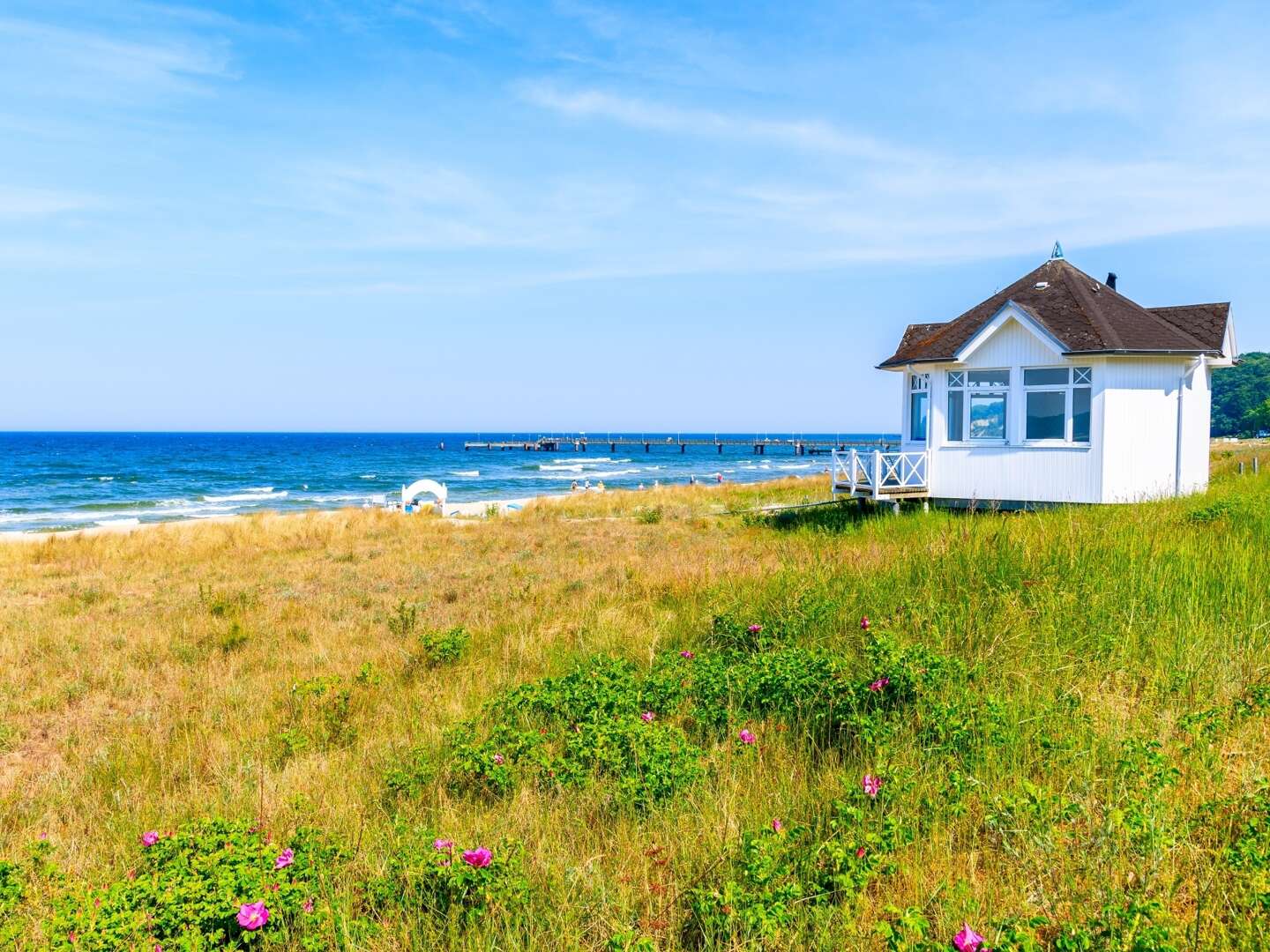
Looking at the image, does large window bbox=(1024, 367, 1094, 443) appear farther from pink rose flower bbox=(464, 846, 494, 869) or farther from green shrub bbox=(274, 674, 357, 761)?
pink rose flower bbox=(464, 846, 494, 869)

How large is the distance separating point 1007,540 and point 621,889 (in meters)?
5.92

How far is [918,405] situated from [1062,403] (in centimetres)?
314

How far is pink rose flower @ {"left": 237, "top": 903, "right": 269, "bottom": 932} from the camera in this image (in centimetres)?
284

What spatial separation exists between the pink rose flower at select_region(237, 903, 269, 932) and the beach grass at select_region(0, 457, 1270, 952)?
9 cm

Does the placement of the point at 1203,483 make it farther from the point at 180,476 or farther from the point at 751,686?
the point at 180,476

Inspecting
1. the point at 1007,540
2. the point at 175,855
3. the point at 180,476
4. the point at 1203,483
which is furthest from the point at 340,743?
the point at 180,476

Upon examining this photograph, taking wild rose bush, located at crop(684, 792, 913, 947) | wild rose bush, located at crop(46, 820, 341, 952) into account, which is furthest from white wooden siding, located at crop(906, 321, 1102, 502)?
wild rose bush, located at crop(46, 820, 341, 952)

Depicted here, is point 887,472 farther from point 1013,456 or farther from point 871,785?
point 871,785

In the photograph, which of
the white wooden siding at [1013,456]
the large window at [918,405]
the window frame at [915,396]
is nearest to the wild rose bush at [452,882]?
the white wooden siding at [1013,456]

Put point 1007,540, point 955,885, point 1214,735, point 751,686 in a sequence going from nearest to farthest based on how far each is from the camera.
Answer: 1. point 955,885
2. point 1214,735
3. point 751,686
4. point 1007,540

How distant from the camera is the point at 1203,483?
1628 cm

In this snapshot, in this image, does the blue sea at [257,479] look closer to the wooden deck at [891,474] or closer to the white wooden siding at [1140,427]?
the wooden deck at [891,474]

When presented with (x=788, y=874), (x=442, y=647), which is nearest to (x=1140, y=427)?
(x=442, y=647)

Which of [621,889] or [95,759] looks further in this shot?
[95,759]
